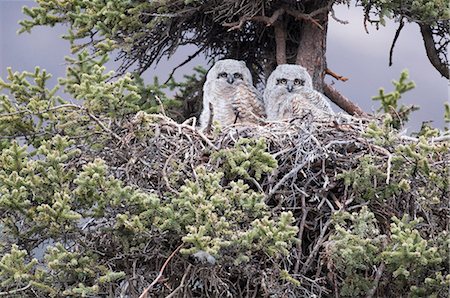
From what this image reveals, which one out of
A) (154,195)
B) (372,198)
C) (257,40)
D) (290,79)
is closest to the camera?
(154,195)

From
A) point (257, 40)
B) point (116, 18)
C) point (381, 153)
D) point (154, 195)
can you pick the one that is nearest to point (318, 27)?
point (257, 40)

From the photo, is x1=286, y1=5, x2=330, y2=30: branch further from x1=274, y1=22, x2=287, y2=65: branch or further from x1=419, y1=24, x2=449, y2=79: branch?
x1=419, y1=24, x2=449, y2=79: branch

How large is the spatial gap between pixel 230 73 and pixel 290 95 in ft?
1.97

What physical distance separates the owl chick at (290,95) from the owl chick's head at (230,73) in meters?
0.25

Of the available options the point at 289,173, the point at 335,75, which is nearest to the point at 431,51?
the point at 335,75

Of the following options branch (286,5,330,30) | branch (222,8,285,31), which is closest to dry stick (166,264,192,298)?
branch (222,8,285,31)

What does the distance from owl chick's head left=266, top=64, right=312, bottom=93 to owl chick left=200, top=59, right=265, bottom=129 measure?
0.23 metres

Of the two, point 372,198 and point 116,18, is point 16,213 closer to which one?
point 372,198

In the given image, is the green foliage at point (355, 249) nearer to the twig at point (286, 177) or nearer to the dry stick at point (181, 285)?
the twig at point (286, 177)

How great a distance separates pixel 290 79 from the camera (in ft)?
26.5

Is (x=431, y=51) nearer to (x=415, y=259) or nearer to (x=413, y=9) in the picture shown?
(x=413, y=9)

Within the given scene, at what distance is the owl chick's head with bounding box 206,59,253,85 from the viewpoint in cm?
818

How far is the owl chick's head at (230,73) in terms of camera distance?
818 cm

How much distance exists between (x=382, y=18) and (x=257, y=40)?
155 centimetres
